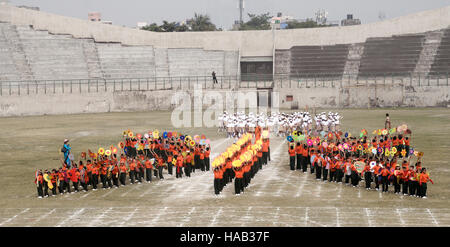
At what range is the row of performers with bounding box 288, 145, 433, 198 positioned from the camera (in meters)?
19.7

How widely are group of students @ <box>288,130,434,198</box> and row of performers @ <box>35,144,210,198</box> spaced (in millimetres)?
4480

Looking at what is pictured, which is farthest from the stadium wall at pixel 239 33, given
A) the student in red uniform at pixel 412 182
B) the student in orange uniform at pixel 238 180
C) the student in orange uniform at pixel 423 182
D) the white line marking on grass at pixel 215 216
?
the white line marking on grass at pixel 215 216

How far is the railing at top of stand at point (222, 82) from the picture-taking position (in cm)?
5453

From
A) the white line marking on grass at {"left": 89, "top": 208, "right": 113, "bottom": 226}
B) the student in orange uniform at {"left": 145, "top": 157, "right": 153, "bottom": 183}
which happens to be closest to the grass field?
the white line marking on grass at {"left": 89, "top": 208, "right": 113, "bottom": 226}

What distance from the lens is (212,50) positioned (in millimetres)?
70625

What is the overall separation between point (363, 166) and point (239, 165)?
4.53 meters

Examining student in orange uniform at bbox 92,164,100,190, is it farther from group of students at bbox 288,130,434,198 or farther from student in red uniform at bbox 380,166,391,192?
student in red uniform at bbox 380,166,391,192

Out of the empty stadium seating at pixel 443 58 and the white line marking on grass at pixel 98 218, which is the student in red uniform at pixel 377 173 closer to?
the white line marking on grass at pixel 98 218

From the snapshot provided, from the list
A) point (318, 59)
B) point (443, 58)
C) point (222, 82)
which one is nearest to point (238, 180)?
point (222, 82)

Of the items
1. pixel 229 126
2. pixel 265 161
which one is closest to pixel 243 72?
pixel 229 126

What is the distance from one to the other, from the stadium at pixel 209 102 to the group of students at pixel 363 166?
0.56m

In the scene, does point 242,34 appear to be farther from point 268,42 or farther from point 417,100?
point 417,100

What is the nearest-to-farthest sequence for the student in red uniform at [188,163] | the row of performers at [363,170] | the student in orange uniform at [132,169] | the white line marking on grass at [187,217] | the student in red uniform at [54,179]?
the white line marking on grass at [187,217] → the row of performers at [363,170] → the student in red uniform at [54,179] → the student in orange uniform at [132,169] → the student in red uniform at [188,163]

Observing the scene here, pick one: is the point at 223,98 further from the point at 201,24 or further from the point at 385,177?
the point at 201,24
